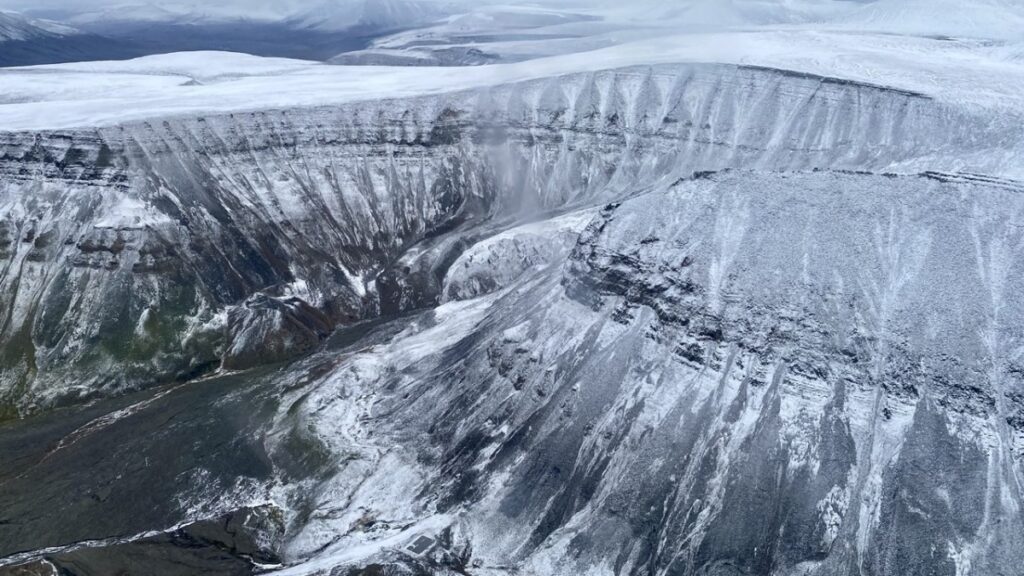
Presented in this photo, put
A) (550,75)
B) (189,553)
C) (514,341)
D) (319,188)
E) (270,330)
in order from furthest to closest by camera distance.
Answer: (550,75), (319,188), (270,330), (514,341), (189,553)

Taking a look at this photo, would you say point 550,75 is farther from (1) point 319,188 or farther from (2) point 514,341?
(2) point 514,341

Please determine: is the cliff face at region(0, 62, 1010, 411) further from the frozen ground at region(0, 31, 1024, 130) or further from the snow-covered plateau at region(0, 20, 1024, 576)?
the frozen ground at region(0, 31, 1024, 130)

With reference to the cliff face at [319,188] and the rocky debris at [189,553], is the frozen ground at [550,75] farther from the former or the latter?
the rocky debris at [189,553]

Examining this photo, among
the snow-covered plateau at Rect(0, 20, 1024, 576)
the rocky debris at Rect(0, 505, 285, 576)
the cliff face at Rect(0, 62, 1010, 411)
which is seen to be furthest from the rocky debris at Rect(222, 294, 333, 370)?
the rocky debris at Rect(0, 505, 285, 576)

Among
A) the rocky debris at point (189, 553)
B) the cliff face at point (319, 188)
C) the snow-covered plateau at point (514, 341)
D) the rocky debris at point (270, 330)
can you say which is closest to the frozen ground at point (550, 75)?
the snow-covered plateau at point (514, 341)

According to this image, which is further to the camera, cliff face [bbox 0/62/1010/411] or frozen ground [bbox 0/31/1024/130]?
frozen ground [bbox 0/31/1024/130]

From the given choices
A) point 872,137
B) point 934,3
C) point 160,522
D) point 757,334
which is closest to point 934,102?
point 872,137

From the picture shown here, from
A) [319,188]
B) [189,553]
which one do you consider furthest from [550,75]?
[189,553]

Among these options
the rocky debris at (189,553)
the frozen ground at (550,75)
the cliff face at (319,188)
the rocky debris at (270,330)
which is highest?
the frozen ground at (550,75)
